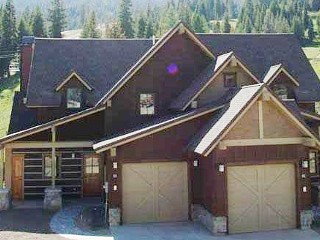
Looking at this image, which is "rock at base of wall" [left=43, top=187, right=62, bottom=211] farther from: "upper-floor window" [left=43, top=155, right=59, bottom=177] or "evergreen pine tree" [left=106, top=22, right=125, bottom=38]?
"evergreen pine tree" [left=106, top=22, right=125, bottom=38]

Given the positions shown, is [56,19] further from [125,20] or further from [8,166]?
[8,166]

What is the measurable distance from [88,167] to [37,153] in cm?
282

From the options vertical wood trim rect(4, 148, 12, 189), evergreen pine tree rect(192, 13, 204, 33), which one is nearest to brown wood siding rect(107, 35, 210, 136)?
vertical wood trim rect(4, 148, 12, 189)

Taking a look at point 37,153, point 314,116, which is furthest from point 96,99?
point 314,116

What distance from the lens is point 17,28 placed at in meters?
86.5

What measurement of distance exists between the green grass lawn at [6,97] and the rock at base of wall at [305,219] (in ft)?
125

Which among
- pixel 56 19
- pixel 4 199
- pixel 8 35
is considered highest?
pixel 56 19

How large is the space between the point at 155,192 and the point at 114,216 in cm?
201

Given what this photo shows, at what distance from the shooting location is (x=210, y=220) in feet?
60.6

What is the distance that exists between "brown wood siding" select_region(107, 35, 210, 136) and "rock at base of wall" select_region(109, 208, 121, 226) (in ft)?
17.2

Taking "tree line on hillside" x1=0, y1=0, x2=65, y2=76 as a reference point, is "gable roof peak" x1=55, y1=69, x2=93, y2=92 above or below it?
below

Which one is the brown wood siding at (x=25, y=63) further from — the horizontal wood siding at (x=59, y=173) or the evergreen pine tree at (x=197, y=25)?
the evergreen pine tree at (x=197, y=25)

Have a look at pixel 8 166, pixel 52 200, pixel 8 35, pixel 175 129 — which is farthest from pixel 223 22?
pixel 175 129

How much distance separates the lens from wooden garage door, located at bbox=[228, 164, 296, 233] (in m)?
18.6
